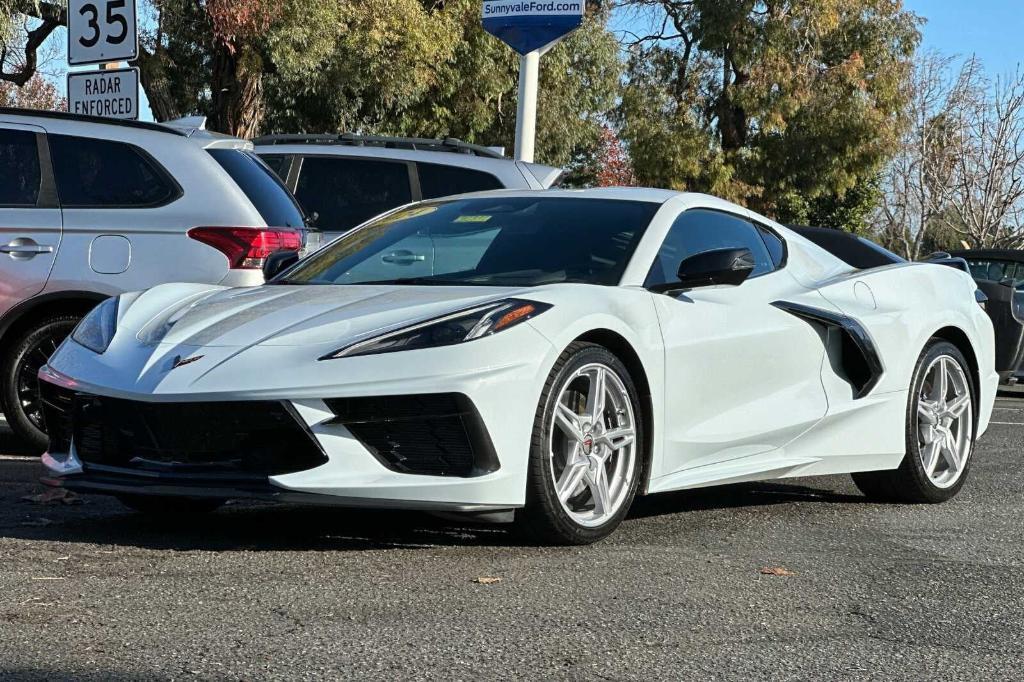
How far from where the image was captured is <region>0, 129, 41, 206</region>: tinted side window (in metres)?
7.94

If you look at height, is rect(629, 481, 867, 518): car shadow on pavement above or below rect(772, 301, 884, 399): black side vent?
A: below

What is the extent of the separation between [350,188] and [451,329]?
6.46m

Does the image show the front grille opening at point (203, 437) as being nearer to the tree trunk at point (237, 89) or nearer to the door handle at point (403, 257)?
the door handle at point (403, 257)

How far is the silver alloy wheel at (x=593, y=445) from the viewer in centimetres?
534

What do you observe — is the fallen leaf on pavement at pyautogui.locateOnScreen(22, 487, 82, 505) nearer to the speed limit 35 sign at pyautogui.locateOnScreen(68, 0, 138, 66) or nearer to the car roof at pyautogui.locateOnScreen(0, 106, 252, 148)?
the car roof at pyautogui.locateOnScreen(0, 106, 252, 148)

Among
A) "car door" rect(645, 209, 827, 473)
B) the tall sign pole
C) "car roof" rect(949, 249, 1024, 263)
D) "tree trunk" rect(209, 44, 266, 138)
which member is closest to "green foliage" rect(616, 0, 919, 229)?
"tree trunk" rect(209, 44, 266, 138)

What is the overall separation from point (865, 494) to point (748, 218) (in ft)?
4.64

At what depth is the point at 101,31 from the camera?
11102 mm

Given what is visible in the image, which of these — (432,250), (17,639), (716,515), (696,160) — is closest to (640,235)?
(432,250)

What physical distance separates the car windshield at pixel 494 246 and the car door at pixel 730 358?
206mm

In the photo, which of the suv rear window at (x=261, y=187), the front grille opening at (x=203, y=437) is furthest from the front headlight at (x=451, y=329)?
the suv rear window at (x=261, y=187)

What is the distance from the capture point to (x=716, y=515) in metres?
6.41

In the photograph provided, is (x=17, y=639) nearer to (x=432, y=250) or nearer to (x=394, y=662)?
(x=394, y=662)

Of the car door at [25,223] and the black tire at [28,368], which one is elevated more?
the car door at [25,223]
